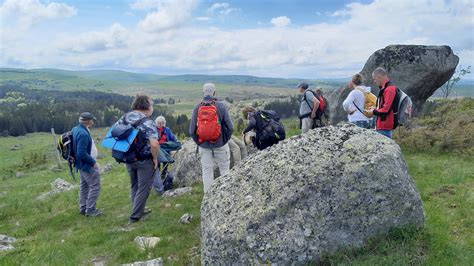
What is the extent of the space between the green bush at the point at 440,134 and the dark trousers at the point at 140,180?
1099 cm

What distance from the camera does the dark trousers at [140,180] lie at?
10484 millimetres

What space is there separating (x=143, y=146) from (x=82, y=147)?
2.59 metres

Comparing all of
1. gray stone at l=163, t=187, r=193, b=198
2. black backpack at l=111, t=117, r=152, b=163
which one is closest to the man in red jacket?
black backpack at l=111, t=117, r=152, b=163

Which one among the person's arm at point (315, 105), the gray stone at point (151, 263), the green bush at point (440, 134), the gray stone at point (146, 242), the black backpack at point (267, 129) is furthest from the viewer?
the green bush at point (440, 134)

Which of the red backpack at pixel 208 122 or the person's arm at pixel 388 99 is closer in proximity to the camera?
the red backpack at pixel 208 122

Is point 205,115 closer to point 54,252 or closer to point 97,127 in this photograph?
point 54,252

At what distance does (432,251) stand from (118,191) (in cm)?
1294

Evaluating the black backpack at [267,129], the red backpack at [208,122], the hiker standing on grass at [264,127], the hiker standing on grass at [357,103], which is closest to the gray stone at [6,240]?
the red backpack at [208,122]

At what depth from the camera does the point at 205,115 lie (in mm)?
10188

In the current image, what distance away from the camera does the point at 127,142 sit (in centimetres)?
996

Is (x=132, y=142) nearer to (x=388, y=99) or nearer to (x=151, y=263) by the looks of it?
(x=151, y=263)

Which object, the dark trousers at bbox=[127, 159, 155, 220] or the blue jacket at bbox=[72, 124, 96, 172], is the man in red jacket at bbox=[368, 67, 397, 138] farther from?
the blue jacket at bbox=[72, 124, 96, 172]

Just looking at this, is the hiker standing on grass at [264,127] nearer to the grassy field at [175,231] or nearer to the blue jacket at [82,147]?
the grassy field at [175,231]

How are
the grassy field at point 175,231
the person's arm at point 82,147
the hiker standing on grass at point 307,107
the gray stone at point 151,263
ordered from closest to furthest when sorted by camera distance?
the grassy field at point 175,231, the gray stone at point 151,263, the person's arm at point 82,147, the hiker standing on grass at point 307,107
